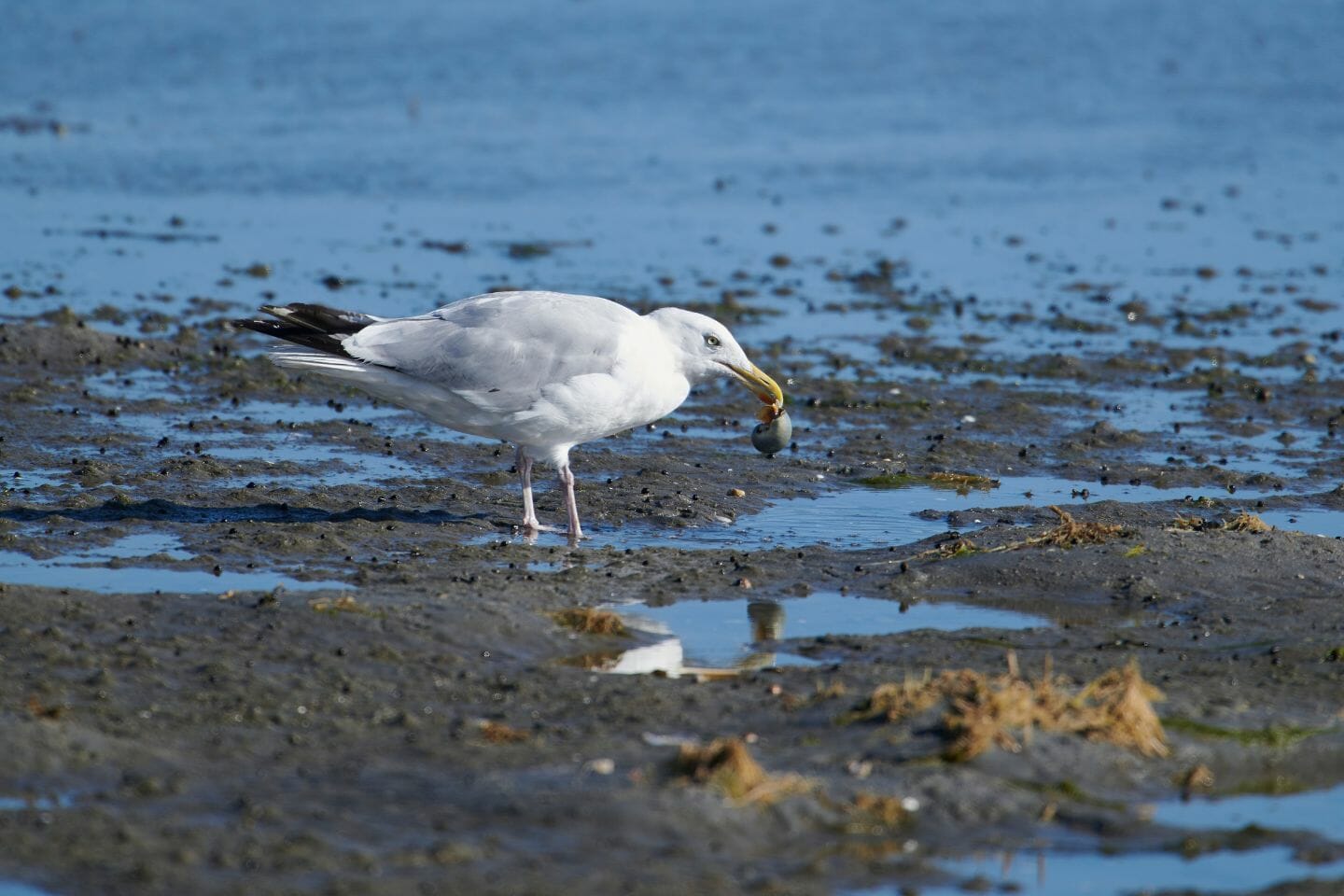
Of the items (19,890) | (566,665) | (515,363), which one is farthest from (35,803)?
(515,363)

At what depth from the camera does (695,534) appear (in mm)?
10312

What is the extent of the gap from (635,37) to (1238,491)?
25784 mm

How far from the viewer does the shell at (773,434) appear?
1105 centimetres

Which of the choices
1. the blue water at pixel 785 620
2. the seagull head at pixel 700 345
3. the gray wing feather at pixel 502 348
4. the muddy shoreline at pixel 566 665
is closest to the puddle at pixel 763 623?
the blue water at pixel 785 620

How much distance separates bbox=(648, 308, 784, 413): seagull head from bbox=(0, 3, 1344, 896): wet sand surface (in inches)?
33.0

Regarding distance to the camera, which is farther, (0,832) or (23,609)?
(23,609)

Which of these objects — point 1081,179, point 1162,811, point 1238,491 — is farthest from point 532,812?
point 1081,179

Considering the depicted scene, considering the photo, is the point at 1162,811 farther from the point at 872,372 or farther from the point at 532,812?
the point at 872,372

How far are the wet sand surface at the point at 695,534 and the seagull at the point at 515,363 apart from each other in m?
0.62

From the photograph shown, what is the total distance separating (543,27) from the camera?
36406mm

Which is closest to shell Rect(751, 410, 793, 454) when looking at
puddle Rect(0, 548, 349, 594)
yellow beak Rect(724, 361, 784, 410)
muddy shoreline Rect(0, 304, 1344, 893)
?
yellow beak Rect(724, 361, 784, 410)

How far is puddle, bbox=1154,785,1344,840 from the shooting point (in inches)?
247

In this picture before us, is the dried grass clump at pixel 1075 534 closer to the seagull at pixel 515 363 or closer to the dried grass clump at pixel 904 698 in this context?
the seagull at pixel 515 363

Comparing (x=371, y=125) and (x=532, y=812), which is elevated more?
(x=371, y=125)
